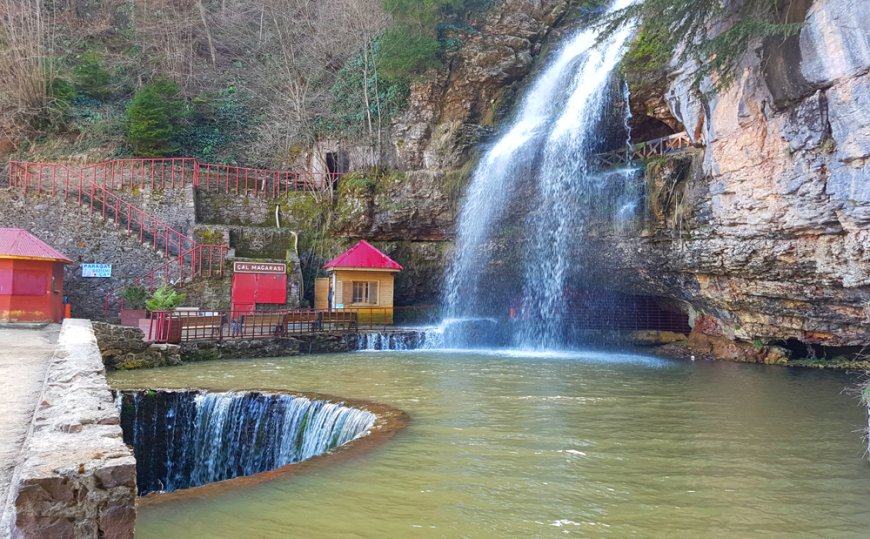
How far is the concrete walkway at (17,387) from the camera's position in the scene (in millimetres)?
3828

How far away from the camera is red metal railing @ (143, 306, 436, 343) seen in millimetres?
14711

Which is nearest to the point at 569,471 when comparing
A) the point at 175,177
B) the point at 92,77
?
the point at 175,177

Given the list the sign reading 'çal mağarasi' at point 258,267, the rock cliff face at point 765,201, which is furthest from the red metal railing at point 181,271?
the rock cliff face at point 765,201

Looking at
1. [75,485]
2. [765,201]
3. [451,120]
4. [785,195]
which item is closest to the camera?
[75,485]

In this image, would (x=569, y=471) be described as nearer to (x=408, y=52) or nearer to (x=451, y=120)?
(x=451, y=120)

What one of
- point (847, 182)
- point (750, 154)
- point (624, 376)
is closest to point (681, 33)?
point (750, 154)

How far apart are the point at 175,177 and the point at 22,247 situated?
8.75 metres

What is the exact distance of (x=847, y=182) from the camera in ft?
37.5

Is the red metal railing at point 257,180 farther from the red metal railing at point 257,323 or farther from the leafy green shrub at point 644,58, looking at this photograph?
the leafy green shrub at point 644,58

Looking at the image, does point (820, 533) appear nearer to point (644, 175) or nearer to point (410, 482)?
point (410, 482)

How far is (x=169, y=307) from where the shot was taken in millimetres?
16281

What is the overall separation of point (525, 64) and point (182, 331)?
16839 mm

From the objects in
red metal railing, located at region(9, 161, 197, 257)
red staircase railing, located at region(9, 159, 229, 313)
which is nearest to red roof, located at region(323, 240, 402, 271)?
red staircase railing, located at region(9, 159, 229, 313)

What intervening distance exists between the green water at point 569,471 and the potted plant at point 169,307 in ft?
10.6
